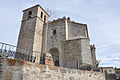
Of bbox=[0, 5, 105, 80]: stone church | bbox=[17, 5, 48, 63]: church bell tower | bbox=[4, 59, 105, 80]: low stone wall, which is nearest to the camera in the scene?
bbox=[4, 59, 105, 80]: low stone wall

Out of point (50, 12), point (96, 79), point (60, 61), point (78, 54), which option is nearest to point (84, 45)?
point (78, 54)

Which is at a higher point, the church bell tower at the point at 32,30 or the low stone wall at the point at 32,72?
the church bell tower at the point at 32,30

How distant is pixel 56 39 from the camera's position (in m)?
17.1

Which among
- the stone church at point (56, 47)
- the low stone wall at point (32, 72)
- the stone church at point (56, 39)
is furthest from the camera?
the stone church at point (56, 39)

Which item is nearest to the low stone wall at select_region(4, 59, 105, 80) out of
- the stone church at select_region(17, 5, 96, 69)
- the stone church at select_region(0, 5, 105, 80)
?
the stone church at select_region(0, 5, 105, 80)

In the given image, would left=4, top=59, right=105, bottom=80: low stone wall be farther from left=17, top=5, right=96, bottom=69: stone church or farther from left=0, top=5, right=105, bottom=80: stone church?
left=17, top=5, right=96, bottom=69: stone church

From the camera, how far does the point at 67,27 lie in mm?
18031

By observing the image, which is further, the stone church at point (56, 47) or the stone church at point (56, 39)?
the stone church at point (56, 39)

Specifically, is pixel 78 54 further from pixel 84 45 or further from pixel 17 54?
pixel 17 54

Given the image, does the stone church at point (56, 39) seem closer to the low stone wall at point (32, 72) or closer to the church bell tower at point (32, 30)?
the church bell tower at point (32, 30)

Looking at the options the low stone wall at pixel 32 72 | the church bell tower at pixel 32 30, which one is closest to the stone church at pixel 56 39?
the church bell tower at pixel 32 30

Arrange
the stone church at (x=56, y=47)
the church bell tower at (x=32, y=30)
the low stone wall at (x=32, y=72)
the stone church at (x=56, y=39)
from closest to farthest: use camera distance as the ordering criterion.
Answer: the low stone wall at (x=32, y=72)
the stone church at (x=56, y=47)
the stone church at (x=56, y=39)
the church bell tower at (x=32, y=30)

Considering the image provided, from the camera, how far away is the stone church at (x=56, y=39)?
1491 cm

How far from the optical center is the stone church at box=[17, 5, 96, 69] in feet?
48.9
